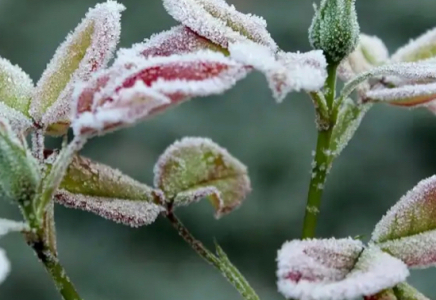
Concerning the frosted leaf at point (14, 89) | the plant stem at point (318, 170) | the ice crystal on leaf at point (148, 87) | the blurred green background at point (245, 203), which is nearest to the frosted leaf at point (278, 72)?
the ice crystal on leaf at point (148, 87)

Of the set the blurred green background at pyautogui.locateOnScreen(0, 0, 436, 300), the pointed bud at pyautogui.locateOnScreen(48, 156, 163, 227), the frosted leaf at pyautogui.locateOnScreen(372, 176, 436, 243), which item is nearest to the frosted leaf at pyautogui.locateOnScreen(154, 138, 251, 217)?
the pointed bud at pyautogui.locateOnScreen(48, 156, 163, 227)

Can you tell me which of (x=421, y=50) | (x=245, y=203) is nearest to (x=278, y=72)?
(x=421, y=50)

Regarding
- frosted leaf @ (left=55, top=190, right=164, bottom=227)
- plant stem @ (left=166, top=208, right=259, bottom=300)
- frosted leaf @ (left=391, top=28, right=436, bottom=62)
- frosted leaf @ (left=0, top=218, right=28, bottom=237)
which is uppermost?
frosted leaf @ (left=391, top=28, right=436, bottom=62)

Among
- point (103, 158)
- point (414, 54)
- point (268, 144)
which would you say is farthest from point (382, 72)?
point (103, 158)

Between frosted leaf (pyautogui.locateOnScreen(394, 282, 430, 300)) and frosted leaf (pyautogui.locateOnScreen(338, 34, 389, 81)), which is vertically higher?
frosted leaf (pyautogui.locateOnScreen(338, 34, 389, 81))

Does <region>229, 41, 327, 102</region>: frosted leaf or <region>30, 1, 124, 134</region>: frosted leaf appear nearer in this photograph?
<region>229, 41, 327, 102</region>: frosted leaf

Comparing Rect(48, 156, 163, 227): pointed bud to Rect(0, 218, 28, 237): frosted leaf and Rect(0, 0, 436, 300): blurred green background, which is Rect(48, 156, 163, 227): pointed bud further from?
Rect(0, 0, 436, 300): blurred green background

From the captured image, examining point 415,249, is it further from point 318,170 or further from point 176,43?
point 176,43

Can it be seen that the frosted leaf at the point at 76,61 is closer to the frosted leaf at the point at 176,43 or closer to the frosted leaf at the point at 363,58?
the frosted leaf at the point at 176,43
